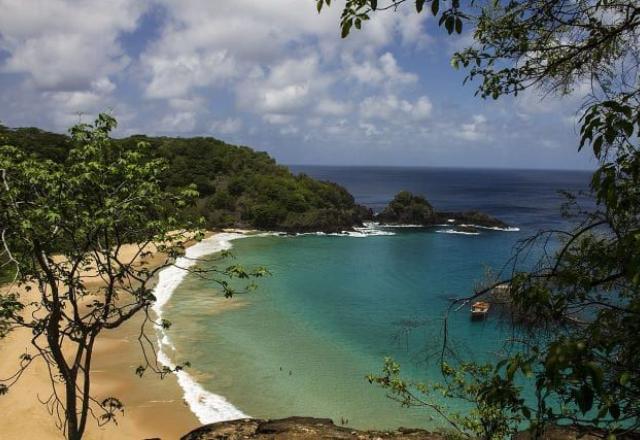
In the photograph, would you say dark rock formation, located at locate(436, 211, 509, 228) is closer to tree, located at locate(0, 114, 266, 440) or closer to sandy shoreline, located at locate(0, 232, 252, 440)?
sandy shoreline, located at locate(0, 232, 252, 440)

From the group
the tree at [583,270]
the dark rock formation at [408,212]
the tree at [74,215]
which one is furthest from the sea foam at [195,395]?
the dark rock formation at [408,212]

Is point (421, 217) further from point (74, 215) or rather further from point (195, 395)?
point (74, 215)

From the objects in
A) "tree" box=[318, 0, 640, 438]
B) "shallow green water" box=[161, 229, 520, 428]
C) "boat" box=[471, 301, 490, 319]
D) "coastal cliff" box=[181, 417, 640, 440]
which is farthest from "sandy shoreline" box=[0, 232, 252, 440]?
"boat" box=[471, 301, 490, 319]

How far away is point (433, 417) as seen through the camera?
16469 millimetres

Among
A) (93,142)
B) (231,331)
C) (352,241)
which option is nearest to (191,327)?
(231,331)

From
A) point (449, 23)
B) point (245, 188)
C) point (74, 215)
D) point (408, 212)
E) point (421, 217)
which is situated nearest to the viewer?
point (449, 23)

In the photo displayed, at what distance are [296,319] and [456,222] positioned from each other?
46.2 meters

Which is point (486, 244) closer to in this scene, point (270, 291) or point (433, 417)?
point (270, 291)

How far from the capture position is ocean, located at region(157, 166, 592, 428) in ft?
56.4

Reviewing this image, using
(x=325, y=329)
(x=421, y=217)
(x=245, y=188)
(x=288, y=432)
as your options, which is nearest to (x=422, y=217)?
(x=421, y=217)

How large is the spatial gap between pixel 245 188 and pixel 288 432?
59484mm

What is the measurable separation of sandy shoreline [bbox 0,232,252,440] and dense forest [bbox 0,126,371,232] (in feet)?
114

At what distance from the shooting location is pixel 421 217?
6781 cm

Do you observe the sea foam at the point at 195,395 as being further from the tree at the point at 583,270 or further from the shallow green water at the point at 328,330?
the tree at the point at 583,270
